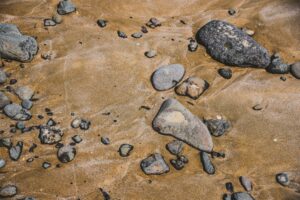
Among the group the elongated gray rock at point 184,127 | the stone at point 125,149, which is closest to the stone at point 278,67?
the elongated gray rock at point 184,127

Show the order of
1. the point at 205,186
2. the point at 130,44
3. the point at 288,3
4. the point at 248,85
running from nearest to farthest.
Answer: the point at 205,186 < the point at 248,85 < the point at 130,44 < the point at 288,3

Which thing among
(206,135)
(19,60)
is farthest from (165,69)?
(19,60)

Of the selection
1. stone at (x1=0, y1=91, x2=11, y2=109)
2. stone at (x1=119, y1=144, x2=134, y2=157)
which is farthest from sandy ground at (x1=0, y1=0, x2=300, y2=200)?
stone at (x1=0, y1=91, x2=11, y2=109)

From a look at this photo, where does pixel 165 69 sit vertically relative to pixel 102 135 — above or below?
above

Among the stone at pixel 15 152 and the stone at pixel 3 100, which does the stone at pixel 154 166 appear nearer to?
the stone at pixel 15 152

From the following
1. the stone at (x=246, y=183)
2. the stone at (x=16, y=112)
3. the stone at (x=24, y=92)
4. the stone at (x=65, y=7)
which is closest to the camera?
the stone at (x=246, y=183)

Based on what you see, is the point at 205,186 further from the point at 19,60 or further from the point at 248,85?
the point at 19,60
